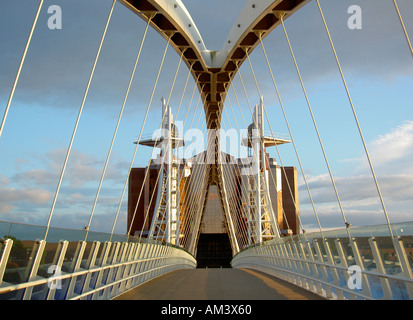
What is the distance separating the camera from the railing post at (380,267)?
587 centimetres

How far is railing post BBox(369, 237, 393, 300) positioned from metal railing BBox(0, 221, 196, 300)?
4.13 metres

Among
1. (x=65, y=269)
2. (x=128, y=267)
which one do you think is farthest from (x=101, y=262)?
(x=128, y=267)

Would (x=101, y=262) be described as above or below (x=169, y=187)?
below

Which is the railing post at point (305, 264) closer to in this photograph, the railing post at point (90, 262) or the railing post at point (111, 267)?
the railing post at point (111, 267)

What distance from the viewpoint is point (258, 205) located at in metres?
31.9

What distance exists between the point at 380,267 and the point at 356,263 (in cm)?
97

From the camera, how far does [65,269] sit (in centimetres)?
646

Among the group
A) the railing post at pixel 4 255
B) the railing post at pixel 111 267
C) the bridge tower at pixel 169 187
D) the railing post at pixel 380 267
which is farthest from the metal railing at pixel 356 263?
the bridge tower at pixel 169 187

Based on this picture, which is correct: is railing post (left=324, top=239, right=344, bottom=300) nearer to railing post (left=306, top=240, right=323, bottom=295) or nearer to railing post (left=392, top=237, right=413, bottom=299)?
railing post (left=306, top=240, right=323, bottom=295)

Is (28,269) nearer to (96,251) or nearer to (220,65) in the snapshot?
(96,251)

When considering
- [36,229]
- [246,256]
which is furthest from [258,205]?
[36,229]

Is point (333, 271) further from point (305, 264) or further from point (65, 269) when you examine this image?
point (65, 269)
